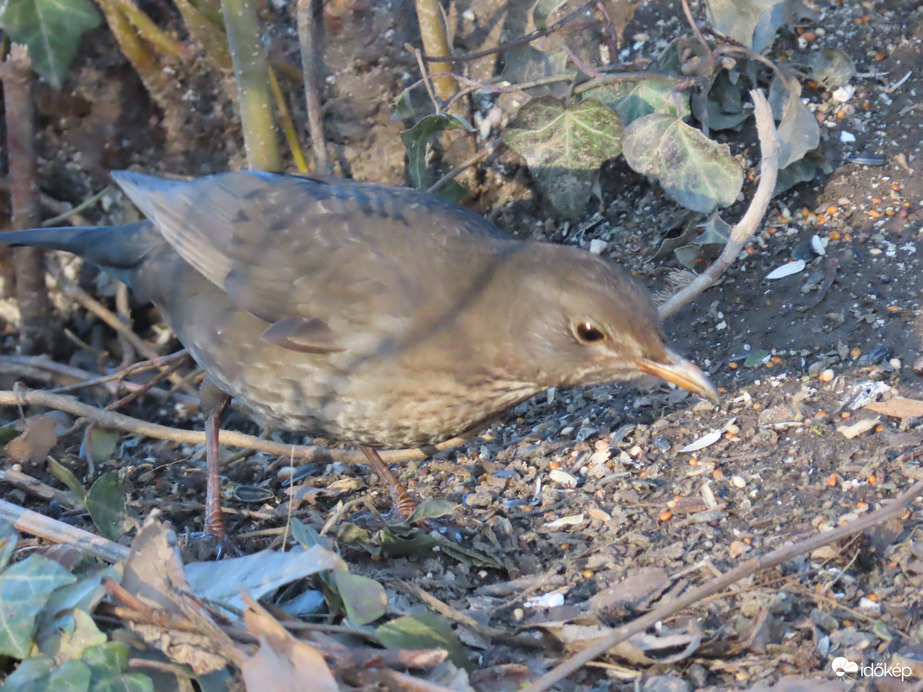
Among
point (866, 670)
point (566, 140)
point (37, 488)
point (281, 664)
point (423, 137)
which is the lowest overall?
point (866, 670)

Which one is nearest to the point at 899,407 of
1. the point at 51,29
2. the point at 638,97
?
the point at 638,97

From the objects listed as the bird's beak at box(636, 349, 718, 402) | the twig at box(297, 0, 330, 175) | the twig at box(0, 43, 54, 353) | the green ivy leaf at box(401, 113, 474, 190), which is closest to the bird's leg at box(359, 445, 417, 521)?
the bird's beak at box(636, 349, 718, 402)

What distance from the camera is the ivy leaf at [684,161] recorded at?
14.2ft

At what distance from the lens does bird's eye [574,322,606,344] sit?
133 inches

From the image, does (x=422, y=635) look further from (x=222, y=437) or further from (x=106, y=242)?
(x=106, y=242)

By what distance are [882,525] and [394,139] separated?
3467 millimetres

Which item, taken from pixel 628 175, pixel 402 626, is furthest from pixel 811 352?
pixel 402 626

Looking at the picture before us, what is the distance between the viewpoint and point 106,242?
15.0 feet

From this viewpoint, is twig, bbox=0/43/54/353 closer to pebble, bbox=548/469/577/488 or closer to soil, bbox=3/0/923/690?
soil, bbox=3/0/923/690

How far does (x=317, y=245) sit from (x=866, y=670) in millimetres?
2389

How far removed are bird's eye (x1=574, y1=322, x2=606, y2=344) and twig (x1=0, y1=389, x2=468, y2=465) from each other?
3.69ft

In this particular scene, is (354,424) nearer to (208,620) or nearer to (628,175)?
(208,620)

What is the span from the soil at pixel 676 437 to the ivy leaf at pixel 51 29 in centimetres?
34

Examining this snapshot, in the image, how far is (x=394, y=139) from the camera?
5.54 meters
